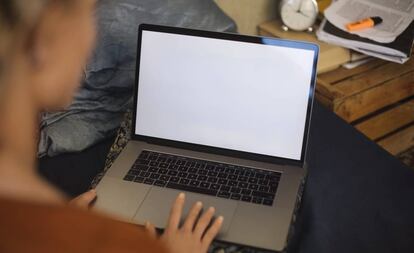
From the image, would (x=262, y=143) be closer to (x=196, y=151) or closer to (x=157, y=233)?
(x=196, y=151)

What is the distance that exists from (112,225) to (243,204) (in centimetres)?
58

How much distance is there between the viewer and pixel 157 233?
3.15ft

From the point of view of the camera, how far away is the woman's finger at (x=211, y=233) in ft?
2.97

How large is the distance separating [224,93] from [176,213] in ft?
0.94

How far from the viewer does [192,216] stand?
934mm

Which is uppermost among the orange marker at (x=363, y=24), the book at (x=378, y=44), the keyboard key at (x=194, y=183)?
the orange marker at (x=363, y=24)

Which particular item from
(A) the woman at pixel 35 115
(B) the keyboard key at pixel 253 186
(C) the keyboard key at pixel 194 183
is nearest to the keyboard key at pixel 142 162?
(C) the keyboard key at pixel 194 183

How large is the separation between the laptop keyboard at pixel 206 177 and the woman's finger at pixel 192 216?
0.27ft

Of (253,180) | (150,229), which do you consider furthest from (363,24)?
(150,229)

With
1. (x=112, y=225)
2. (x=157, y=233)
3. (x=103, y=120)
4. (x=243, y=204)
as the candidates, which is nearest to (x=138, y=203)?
(x=157, y=233)

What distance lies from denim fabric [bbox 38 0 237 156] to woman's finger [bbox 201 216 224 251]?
0.47 m

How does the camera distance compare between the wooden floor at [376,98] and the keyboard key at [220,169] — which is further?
the wooden floor at [376,98]

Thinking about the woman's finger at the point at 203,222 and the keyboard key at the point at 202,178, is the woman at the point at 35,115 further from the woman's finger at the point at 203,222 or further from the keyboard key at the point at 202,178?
the keyboard key at the point at 202,178

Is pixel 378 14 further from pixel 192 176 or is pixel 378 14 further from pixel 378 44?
pixel 192 176
